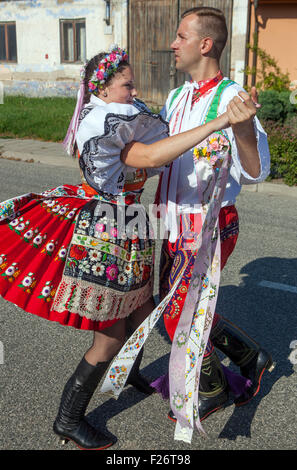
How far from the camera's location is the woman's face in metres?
2.60

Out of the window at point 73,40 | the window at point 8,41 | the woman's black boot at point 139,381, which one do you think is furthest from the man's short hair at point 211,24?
the window at point 8,41

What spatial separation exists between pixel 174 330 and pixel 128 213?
0.68 m

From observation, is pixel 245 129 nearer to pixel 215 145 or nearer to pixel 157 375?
pixel 215 145

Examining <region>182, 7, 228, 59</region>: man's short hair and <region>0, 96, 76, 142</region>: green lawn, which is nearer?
<region>182, 7, 228, 59</region>: man's short hair

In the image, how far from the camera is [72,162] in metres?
10.6

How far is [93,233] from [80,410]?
0.91 m

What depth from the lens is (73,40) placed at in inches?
726

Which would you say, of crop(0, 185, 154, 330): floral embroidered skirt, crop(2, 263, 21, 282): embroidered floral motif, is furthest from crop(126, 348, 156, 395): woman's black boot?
crop(2, 263, 21, 282): embroidered floral motif

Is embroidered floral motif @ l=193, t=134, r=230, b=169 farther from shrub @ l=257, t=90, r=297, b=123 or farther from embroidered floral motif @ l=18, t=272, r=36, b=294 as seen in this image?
shrub @ l=257, t=90, r=297, b=123

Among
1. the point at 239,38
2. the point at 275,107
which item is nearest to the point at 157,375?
the point at 275,107

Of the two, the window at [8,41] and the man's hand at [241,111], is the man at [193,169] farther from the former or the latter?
the window at [8,41]

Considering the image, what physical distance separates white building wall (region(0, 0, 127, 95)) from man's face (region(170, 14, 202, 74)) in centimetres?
Result: 1489

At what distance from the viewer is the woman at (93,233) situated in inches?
99.1
